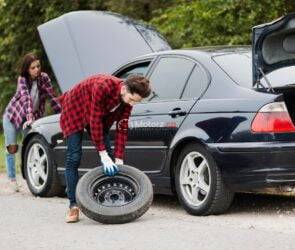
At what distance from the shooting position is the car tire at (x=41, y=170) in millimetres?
9789

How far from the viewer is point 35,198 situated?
977 centimetres

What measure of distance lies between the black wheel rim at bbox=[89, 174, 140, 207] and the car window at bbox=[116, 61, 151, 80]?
1.61m

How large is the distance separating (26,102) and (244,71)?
3.17 metres

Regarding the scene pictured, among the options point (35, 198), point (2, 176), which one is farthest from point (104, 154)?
point (2, 176)

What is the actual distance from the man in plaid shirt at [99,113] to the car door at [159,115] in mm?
539

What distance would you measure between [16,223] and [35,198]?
203 centimetres

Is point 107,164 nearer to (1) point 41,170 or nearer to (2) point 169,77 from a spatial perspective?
(2) point 169,77

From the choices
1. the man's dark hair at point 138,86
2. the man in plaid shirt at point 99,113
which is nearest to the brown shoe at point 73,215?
the man in plaid shirt at point 99,113

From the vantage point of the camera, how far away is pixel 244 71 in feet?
26.9

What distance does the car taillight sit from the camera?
7555 mm

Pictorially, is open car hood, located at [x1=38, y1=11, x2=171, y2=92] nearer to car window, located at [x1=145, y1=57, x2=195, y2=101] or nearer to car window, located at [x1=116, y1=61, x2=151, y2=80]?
car window, located at [x1=116, y1=61, x2=151, y2=80]

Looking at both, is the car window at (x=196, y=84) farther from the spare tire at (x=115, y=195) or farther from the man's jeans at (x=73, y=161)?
the man's jeans at (x=73, y=161)

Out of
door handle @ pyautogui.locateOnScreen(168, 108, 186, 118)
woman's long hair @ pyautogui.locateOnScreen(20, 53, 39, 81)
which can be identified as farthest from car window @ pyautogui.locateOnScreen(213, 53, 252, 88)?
woman's long hair @ pyautogui.locateOnScreen(20, 53, 39, 81)

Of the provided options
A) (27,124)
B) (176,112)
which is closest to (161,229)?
(176,112)
